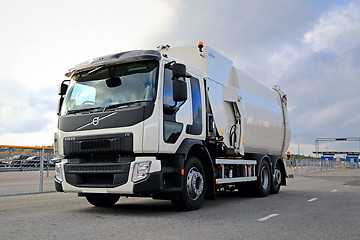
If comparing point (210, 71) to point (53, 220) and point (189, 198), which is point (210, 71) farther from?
point (53, 220)

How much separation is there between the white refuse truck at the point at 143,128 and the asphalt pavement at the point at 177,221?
0.47 m

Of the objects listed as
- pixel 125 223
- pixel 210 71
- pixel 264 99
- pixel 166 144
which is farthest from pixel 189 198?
pixel 264 99

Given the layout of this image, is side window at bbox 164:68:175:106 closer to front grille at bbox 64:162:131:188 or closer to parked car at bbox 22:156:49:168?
front grille at bbox 64:162:131:188

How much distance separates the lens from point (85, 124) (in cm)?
729

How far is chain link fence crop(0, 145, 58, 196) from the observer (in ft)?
35.2

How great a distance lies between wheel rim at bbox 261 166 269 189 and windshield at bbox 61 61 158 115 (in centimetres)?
566

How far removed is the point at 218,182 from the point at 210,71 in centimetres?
250

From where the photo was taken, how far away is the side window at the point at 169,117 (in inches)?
281

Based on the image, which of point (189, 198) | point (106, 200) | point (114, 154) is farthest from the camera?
point (106, 200)

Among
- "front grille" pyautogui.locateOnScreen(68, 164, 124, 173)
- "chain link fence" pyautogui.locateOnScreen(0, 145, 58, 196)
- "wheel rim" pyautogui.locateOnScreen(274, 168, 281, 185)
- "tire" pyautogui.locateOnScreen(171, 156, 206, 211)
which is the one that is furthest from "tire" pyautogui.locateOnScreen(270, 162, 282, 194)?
"front grille" pyautogui.locateOnScreen(68, 164, 124, 173)

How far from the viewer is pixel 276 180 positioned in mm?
12469

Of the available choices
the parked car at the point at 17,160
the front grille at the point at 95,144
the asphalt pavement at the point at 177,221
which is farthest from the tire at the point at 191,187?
the parked car at the point at 17,160

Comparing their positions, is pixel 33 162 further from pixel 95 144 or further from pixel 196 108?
pixel 196 108

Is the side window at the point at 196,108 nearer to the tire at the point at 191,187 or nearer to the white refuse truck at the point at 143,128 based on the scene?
the white refuse truck at the point at 143,128
